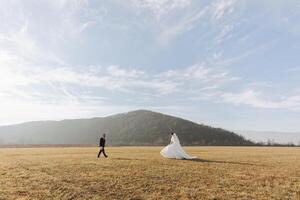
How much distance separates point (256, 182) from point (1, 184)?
16.5 m

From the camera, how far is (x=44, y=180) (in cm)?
2281

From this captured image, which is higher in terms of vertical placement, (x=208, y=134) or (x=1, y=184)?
(x=208, y=134)

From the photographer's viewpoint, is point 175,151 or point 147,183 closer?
point 147,183

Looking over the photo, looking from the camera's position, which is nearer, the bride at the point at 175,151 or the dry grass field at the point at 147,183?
the dry grass field at the point at 147,183

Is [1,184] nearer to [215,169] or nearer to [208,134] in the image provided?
[215,169]

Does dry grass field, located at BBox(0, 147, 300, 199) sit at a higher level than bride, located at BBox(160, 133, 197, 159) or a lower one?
lower

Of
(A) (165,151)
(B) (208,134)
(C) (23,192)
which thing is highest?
(B) (208,134)

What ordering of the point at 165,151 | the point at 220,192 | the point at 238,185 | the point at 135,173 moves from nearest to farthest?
the point at 220,192 → the point at 238,185 → the point at 135,173 → the point at 165,151

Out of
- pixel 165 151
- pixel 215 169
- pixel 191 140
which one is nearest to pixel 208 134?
pixel 191 140

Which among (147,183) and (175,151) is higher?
(175,151)

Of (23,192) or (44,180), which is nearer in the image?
(23,192)

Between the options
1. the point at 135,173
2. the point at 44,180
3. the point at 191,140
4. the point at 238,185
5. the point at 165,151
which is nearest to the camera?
the point at 238,185

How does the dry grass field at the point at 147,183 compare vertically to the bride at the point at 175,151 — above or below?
below

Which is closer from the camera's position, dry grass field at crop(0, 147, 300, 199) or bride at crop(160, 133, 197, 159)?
dry grass field at crop(0, 147, 300, 199)
